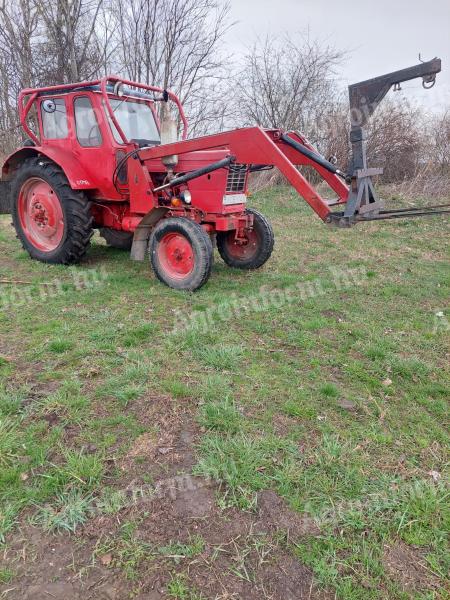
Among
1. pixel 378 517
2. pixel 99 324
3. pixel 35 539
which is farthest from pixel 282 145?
pixel 35 539

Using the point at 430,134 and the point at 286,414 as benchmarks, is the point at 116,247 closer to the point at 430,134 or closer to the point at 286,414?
the point at 286,414

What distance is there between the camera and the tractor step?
623 centimetres

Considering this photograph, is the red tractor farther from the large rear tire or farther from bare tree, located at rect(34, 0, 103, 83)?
bare tree, located at rect(34, 0, 103, 83)

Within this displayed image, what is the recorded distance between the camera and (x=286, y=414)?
2.70 meters

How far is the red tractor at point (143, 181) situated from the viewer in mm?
4539

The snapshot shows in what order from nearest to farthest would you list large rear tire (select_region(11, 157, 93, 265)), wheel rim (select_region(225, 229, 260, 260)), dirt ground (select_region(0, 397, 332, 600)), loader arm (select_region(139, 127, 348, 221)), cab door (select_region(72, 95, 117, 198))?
dirt ground (select_region(0, 397, 332, 600))
loader arm (select_region(139, 127, 348, 221))
cab door (select_region(72, 95, 117, 198))
large rear tire (select_region(11, 157, 93, 265))
wheel rim (select_region(225, 229, 260, 260))

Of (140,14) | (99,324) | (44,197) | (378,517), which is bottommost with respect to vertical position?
(378,517)

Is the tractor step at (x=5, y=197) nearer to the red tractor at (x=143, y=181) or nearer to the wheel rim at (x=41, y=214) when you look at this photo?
the red tractor at (x=143, y=181)

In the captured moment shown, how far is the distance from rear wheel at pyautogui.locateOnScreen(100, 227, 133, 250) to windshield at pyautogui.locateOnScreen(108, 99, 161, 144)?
141cm

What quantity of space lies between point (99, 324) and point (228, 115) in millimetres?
12236

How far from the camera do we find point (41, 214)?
567 cm

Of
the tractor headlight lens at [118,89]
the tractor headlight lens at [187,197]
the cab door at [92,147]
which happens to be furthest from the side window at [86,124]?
the tractor headlight lens at [187,197]

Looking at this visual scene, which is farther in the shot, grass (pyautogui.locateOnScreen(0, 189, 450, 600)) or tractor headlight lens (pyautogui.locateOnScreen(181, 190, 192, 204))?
tractor headlight lens (pyautogui.locateOnScreen(181, 190, 192, 204))

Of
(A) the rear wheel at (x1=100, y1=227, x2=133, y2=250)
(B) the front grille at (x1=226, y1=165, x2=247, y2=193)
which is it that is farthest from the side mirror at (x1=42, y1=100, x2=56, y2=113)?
(B) the front grille at (x1=226, y1=165, x2=247, y2=193)
